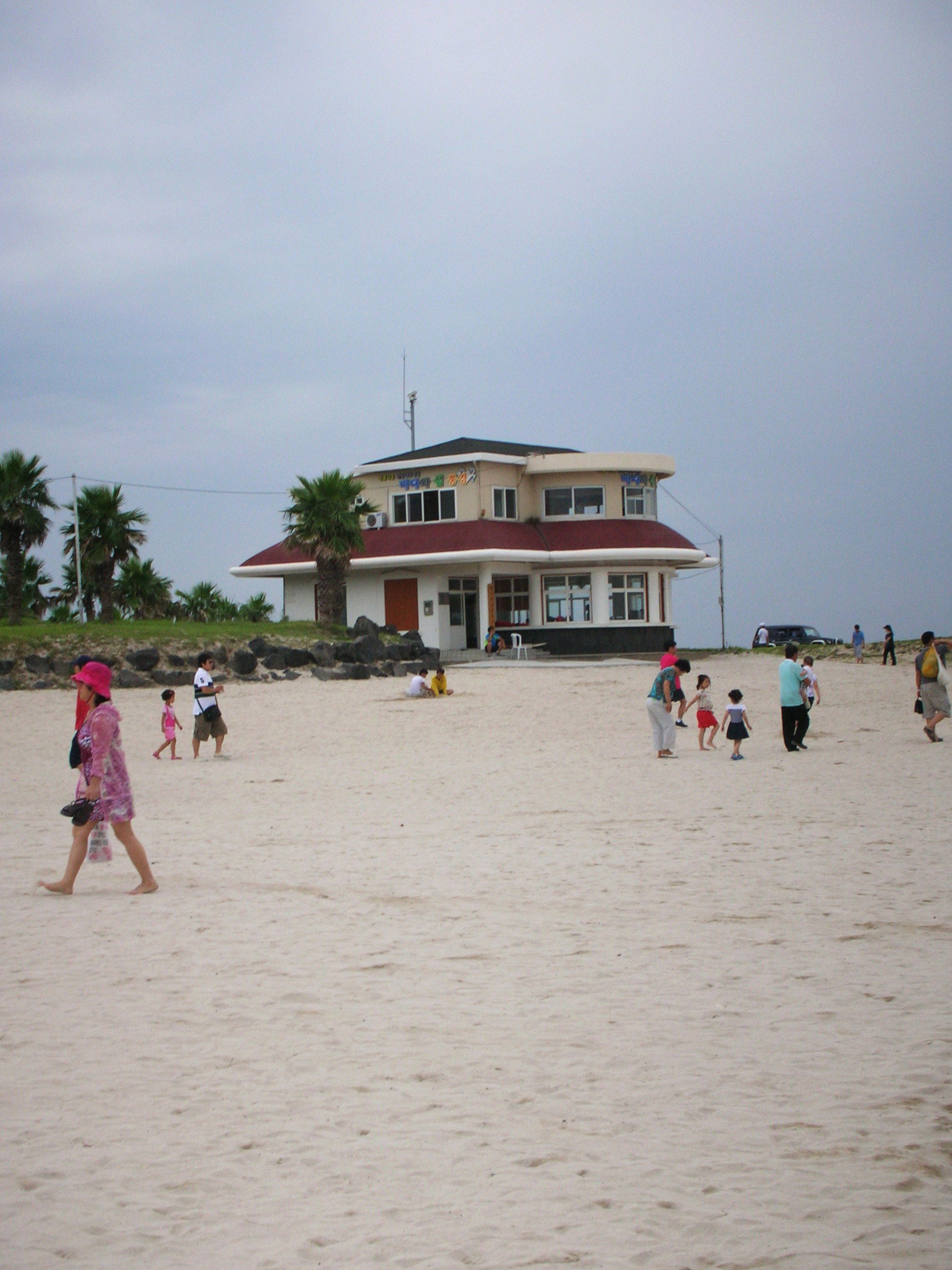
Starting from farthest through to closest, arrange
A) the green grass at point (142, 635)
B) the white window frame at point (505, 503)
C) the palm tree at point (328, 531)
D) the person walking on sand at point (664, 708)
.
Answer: the white window frame at point (505, 503)
the palm tree at point (328, 531)
the green grass at point (142, 635)
the person walking on sand at point (664, 708)

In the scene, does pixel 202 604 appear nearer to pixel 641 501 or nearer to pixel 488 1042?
pixel 641 501

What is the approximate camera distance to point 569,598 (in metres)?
41.2

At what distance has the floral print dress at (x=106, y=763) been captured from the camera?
848 centimetres

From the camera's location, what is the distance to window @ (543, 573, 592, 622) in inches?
1614

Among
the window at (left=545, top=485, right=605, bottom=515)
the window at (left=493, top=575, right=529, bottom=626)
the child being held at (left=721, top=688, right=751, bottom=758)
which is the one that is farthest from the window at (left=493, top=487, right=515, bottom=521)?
the child being held at (left=721, top=688, right=751, bottom=758)

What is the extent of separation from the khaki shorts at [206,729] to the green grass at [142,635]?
13307mm

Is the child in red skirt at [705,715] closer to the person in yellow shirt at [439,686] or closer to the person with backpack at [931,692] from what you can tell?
the person with backpack at [931,692]

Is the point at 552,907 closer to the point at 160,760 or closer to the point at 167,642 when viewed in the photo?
the point at 160,760

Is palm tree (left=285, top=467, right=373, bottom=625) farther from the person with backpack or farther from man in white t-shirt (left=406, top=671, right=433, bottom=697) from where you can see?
the person with backpack

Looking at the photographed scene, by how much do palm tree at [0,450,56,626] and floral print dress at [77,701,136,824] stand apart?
3081 cm

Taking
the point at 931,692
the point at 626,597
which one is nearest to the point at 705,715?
the point at 931,692

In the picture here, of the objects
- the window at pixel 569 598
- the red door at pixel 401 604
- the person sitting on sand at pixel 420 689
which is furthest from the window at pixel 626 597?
the person sitting on sand at pixel 420 689

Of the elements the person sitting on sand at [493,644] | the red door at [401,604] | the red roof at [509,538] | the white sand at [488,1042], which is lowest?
the white sand at [488,1042]

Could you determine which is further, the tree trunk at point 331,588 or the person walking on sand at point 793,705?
the tree trunk at point 331,588
